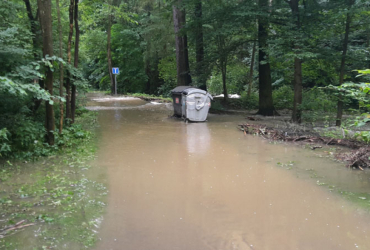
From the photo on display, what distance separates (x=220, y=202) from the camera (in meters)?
5.32

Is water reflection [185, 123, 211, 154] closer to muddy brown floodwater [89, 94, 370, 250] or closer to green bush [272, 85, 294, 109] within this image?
muddy brown floodwater [89, 94, 370, 250]

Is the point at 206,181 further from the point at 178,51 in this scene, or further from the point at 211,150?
the point at 178,51

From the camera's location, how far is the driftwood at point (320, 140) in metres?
7.35

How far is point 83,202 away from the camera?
17.1 feet

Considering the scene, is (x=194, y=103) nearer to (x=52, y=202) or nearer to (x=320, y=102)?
(x=320, y=102)

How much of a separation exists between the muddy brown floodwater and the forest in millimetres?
1970

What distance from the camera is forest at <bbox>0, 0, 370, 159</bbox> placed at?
7.32m

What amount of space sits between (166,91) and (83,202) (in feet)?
85.0

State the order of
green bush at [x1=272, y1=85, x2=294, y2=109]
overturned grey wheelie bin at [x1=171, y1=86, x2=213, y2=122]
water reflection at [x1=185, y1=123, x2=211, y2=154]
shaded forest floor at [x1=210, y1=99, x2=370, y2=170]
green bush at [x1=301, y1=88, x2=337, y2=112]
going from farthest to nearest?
green bush at [x1=272, y1=85, x2=294, y2=109] → green bush at [x1=301, y1=88, x2=337, y2=112] → overturned grey wheelie bin at [x1=171, y1=86, x2=213, y2=122] → water reflection at [x1=185, y1=123, x2=211, y2=154] → shaded forest floor at [x1=210, y1=99, x2=370, y2=170]

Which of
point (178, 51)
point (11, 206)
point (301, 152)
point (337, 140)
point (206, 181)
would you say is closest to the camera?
point (11, 206)

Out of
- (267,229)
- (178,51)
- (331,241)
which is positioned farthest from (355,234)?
(178,51)

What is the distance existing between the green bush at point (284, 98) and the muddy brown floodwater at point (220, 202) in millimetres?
11067

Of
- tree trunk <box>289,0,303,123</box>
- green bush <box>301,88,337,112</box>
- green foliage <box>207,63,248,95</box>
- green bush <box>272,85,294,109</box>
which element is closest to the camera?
tree trunk <box>289,0,303,123</box>

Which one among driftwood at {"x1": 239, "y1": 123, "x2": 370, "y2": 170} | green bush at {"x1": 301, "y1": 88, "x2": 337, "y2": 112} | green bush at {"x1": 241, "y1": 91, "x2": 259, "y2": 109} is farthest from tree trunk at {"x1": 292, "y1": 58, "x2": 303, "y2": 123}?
green bush at {"x1": 241, "y1": 91, "x2": 259, "y2": 109}
